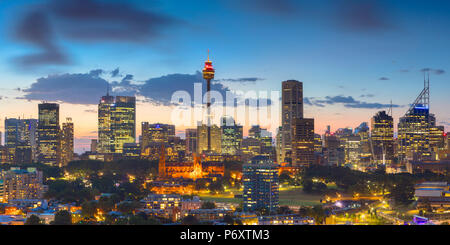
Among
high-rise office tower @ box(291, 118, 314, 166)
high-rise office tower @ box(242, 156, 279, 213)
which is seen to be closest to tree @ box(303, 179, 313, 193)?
high-rise office tower @ box(242, 156, 279, 213)

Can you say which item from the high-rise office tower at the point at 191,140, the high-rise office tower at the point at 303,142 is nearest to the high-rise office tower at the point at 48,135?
the high-rise office tower at the point at 191,140

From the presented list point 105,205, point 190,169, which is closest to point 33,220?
point 105,205

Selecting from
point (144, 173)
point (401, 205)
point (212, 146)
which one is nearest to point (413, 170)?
point (401, 205)

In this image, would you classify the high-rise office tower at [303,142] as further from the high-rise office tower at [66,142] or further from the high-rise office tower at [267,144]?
the high-rise office tower at [66,142]

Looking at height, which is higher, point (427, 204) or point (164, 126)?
point (164, 126)

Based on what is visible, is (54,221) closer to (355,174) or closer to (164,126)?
(355,174)

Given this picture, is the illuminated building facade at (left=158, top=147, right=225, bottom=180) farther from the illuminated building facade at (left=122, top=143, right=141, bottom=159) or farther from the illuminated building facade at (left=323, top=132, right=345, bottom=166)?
the illuminated building facade at (left=323, top=132, right=345, bottom=166)

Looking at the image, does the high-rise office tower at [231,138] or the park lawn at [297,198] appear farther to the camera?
the high-rise office tower at [231,138]
